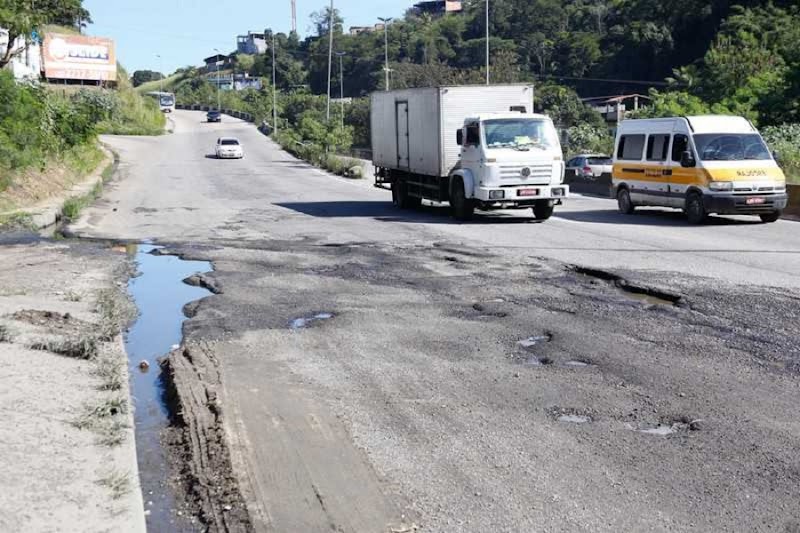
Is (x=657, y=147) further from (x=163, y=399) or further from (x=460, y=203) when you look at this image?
(x=163, y=399)

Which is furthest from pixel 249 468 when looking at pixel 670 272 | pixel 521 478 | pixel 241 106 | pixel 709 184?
pixel 241 106

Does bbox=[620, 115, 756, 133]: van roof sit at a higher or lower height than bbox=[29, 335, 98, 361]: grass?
higher

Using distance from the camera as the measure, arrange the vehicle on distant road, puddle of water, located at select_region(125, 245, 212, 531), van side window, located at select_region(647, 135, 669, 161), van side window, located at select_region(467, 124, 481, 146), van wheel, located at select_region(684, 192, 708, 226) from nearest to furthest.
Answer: puddle of water, located at select_region(125, 245, 212, 531) → van wheel, located at select_region(684, 192, 708, 226) → van side window, located at select_region(647, 135, 669, 161) → van side window, located at select_region(467, 124, 481, 146) → the vehicle on distant road

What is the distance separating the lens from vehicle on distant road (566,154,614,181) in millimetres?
34969

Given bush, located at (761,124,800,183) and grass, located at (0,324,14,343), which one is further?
bush, located at (761,124,800,183)

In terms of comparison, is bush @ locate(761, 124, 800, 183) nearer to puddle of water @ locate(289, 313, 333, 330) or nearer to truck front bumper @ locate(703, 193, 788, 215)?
truck front bumper @ locate(703, 193, 788, 215)

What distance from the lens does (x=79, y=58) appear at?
3861 inches

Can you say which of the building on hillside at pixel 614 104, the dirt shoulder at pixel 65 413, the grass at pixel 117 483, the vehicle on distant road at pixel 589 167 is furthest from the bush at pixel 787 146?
the building on hillside at pixel 614 104

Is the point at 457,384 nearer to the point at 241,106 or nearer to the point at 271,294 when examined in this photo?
the point at 271,294

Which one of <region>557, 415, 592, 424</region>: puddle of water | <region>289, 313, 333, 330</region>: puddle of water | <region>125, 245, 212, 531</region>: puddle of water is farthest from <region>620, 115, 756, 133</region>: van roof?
<region>557, 415, 592, 424</region>: puddle of water

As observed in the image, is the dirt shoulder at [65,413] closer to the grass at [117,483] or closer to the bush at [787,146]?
the grass at [117,483]

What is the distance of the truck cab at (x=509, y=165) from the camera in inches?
825

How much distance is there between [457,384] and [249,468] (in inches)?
89.6

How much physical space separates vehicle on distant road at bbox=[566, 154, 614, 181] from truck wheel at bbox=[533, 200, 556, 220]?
42.8 feet
